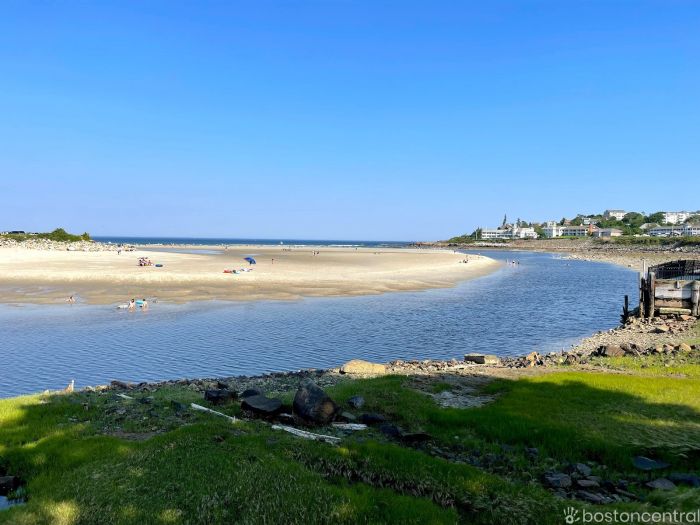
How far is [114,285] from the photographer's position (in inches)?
1948

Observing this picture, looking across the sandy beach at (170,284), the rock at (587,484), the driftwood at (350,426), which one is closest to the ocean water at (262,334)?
the sandy beach at (170,284)

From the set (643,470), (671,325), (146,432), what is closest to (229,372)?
(146,432)

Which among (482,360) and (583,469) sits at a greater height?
(583,469)

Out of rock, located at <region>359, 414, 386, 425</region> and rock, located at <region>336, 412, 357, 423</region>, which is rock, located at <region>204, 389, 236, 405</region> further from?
rock, located at <region>359, 414, 386, 425</region>

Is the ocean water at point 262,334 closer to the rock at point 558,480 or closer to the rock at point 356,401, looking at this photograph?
the rock at point 356,401

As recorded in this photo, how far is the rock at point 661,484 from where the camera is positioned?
336 inches

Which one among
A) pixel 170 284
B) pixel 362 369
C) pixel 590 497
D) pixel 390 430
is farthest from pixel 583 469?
pixel 170 284

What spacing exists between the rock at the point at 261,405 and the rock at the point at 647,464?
26.6 ft

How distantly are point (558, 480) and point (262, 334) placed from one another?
22429 mm

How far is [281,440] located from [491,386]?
8.32 meters

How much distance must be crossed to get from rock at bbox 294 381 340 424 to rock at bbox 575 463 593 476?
18.4 feet

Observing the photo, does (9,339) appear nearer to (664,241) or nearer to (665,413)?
(665,413)

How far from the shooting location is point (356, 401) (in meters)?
13.2

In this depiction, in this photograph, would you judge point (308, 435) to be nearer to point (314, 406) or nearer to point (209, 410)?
point (314, 406)
